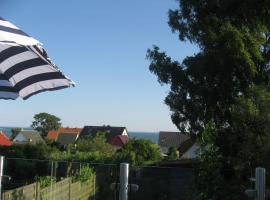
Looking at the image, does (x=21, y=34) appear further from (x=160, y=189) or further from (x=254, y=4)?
(x=254, y=4)

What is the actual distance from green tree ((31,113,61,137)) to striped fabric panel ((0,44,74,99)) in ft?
300

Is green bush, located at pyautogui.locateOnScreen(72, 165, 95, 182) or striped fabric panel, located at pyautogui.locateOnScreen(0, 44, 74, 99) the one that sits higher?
striped fabric panel, located at pyautogui.locateOnScreen(0, 44, 74, 99)

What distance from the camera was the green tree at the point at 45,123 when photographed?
9675 centimetres

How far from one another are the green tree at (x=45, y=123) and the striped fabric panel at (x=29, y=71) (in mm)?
91314

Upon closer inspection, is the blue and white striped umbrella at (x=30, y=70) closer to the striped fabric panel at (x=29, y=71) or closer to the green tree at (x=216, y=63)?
the striped fabric panel at (x=29, y=71)

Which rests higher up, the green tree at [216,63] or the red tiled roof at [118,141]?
the green tree at [216,63]

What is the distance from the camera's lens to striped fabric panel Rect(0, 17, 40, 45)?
4.04m

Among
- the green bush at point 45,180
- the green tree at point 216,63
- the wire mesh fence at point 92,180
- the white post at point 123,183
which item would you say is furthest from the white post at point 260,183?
the green tree at point 216,63

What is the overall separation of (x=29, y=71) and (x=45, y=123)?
93.6 metres

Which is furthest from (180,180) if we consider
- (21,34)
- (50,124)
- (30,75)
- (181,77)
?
(50,124)

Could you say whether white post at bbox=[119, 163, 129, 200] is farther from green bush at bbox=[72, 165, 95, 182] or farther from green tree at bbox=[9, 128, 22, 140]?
green tree at bbox=[9, 128, 22, 140]

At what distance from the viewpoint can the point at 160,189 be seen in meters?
9.96

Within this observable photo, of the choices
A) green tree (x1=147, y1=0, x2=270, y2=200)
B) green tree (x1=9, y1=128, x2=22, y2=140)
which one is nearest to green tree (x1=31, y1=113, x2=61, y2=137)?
green tree (x1=9, y1=128, x2=22, y2=140)

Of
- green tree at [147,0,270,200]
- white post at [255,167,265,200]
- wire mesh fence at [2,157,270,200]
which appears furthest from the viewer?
green tree at [147,0,270,200]
